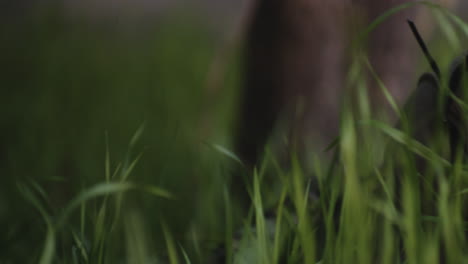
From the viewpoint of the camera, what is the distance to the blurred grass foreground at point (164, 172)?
73 centimetres

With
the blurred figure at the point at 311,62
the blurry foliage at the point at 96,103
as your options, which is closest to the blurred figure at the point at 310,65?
the blurred figure at the point at 311,62

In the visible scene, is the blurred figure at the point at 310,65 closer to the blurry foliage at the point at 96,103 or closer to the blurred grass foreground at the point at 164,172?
the blurred grass foreground at the point at 164,172

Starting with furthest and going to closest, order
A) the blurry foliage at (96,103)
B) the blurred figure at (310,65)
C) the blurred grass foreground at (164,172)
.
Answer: the blurry foliage at (96,103) → the blurred figure at (310,65) → the blurred grass foreground at (164,172)

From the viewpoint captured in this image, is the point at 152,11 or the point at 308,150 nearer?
the point at 308,150

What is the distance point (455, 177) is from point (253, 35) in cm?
72

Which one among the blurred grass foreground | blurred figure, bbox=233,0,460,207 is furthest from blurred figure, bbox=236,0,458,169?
the blurred grass foreground

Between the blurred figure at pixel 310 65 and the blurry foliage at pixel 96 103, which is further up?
the blurred figure at pixel 310 65

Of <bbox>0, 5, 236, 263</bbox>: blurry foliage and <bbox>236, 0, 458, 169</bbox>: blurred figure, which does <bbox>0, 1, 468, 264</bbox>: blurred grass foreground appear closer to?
<bbox>0, 5, 236, 263</bbox>: blurry foliage

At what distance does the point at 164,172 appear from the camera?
87 centimetres

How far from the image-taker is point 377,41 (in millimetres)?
1295

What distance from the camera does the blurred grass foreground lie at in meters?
0.73

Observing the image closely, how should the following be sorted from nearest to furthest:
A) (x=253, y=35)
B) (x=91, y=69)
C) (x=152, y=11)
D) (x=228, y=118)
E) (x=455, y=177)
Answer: (x=455, y=177), (x=253, y=35), (x=228, y=118), (x=91, y=69), (x=152, y=11)

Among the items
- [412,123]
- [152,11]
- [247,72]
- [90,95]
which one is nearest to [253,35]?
[247,72]

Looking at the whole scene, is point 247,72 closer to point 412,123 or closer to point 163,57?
point 412,123
